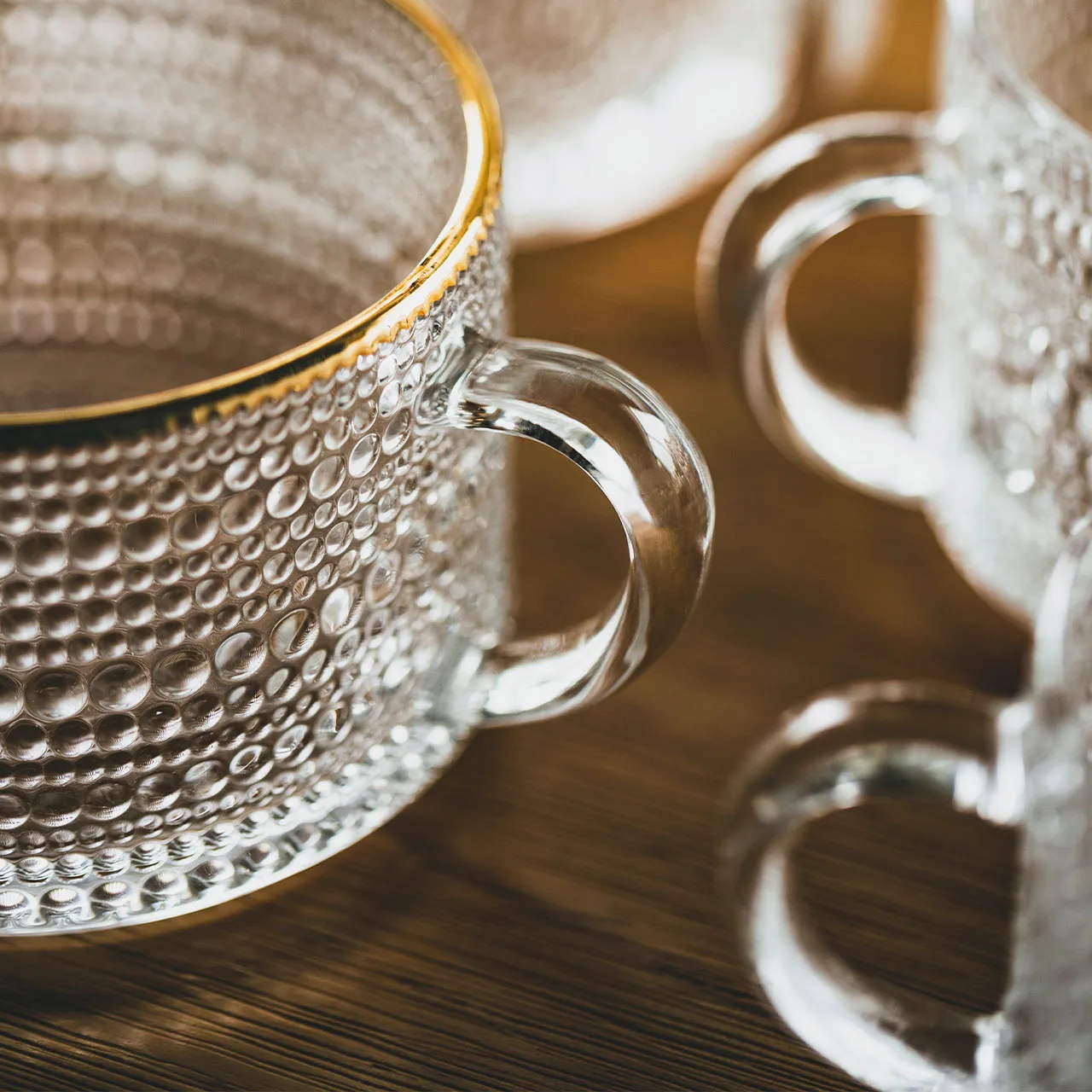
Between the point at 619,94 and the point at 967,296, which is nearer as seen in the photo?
the point at 967,296

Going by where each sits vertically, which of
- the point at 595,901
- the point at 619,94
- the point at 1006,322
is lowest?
the point at 595,901

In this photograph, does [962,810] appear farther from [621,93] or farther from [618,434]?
[621,93]

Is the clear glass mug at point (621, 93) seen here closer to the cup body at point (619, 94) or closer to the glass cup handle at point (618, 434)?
the cup body at point (619, 94)

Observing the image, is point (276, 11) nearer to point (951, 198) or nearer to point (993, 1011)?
point (951, 198)

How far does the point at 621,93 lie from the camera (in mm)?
470

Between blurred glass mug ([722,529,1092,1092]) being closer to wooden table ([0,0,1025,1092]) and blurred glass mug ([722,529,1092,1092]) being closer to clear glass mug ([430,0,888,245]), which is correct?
wooden table ([0,0,1025,1092])

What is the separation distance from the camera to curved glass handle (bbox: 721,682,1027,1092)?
290 mm

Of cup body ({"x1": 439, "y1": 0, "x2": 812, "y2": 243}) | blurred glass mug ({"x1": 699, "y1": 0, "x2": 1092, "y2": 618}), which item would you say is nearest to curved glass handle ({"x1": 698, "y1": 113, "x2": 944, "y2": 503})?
blurred glass mug ({"x1": 699, "y1": 0, "x2": 1092, "y2": 618})

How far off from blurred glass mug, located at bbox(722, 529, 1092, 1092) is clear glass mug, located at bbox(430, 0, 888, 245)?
20 cm

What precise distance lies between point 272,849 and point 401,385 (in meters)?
0.09

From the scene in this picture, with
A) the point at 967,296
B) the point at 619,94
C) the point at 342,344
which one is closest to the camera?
the point at 342,344

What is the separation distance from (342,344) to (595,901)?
14cm

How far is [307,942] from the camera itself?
31cm

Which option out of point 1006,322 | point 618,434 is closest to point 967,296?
point 1006,322
